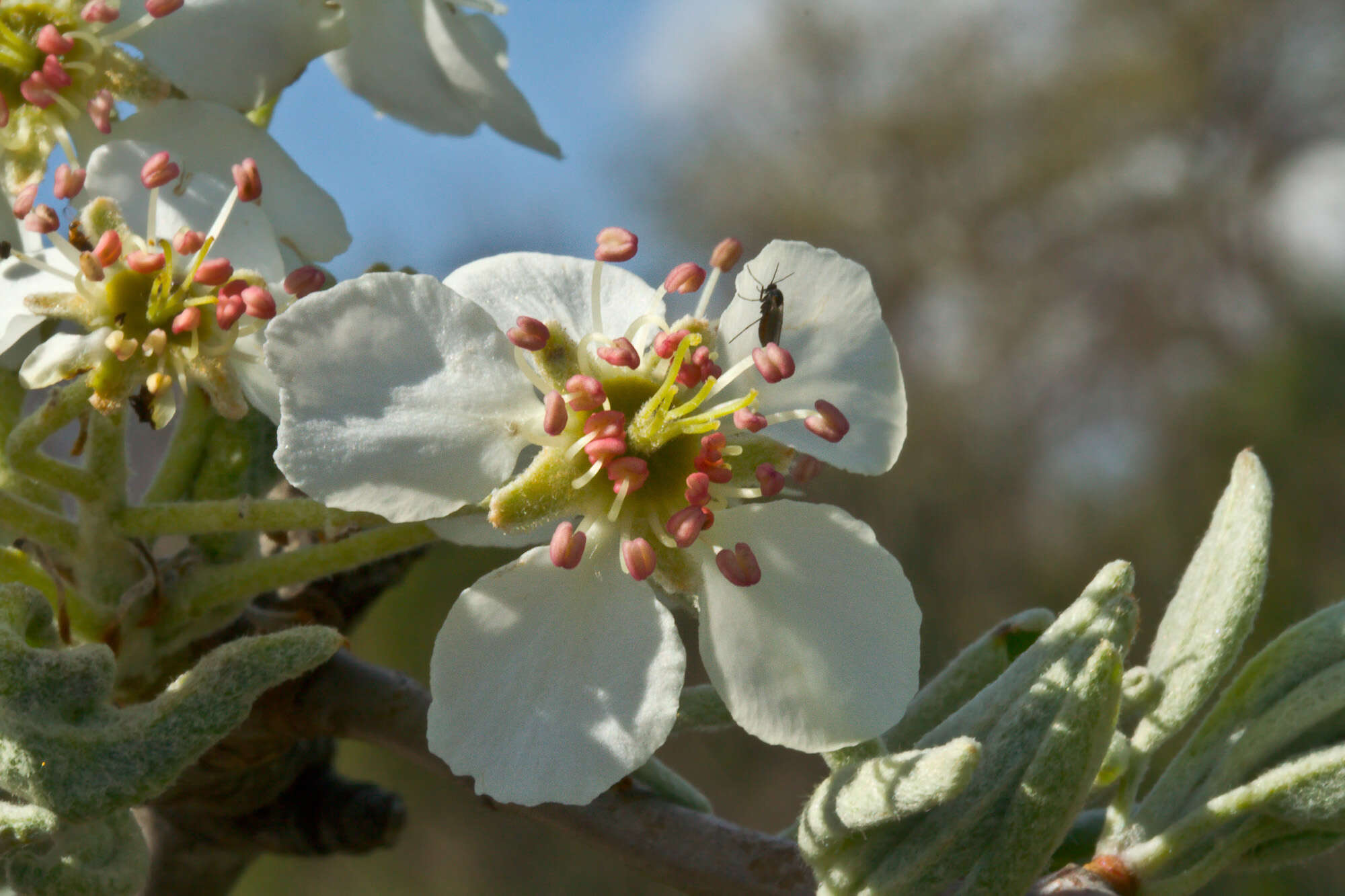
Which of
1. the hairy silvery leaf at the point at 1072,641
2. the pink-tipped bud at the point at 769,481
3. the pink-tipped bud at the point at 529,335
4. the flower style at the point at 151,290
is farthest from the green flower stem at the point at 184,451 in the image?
the hairy silvery leaf at the point at 1072,641

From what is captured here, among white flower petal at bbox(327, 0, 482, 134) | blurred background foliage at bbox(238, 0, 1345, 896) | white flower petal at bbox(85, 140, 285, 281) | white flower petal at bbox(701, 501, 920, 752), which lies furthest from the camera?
blurred background foliage at bbox(238, 0, 1345, 896)

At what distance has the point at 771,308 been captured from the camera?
2.15ft

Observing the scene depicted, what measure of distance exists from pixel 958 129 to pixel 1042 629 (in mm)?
8724

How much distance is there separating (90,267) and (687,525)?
0.36m

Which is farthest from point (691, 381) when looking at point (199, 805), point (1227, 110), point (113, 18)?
point (1227, 110)

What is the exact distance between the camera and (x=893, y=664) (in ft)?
2.01

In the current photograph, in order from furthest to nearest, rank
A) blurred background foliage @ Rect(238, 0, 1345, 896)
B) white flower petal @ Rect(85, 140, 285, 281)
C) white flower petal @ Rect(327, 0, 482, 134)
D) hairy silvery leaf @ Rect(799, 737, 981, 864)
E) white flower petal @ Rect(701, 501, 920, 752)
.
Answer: blurred background foliage @ Rect(238, 0, 1345, 896), white flower petal @ Rect(327, 0, 482, 134), white flower petal @ Rect(85, 140, 285, 281), white flower petal @ Rect(701, 501, 920, 752), hairy silvery leaf @ Rect(799, 737, 981, 864)

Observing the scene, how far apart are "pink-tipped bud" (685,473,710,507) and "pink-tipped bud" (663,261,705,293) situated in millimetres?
101

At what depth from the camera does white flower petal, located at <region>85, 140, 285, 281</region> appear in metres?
0.71

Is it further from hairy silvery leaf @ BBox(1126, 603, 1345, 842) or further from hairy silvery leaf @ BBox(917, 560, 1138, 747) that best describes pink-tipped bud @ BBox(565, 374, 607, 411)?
hairy silvery leaf @ BBox(1126, 603, 1345, 842)

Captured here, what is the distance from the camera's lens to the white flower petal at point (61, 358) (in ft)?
2.22

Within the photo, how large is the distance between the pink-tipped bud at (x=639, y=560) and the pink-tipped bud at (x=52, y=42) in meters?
0.48

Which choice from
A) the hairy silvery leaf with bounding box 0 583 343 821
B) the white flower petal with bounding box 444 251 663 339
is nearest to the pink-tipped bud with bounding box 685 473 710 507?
the white flower petal with bounding box 444 251 663 339

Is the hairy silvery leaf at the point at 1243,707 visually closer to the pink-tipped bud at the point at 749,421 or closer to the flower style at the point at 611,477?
the flower style at the point at 611,477
